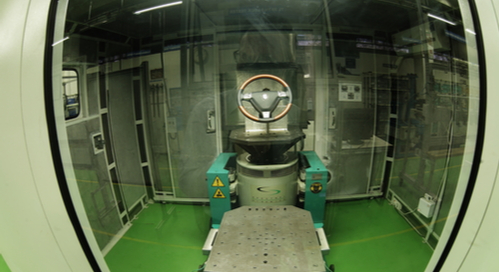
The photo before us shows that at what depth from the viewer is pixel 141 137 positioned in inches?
54.3

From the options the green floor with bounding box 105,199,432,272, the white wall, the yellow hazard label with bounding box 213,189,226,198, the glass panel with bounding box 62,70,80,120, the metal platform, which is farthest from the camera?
the yellow hazard label with bounding box 213,189,226,198

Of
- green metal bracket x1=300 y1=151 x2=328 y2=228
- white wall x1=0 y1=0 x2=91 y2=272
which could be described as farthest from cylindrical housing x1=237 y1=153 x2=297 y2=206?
white wall x1=0 y1=0 x2=91 y2=272

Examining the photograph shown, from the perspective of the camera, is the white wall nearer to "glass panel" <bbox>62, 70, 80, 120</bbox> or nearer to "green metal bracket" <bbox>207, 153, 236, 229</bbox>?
"glass panel" <bbox>62, 70, 80, 120</bbox>

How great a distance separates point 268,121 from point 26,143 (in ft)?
3.96

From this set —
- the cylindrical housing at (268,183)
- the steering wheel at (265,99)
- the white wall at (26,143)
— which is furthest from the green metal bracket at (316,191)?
the white wall at (26,143)

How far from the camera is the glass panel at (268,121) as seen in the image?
3.64 ft

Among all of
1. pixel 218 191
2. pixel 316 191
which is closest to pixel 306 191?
pixel 316 191

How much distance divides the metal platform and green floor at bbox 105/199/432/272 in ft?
0.93

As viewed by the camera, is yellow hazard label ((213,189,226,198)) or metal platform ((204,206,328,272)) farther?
yellow hazard label ((213,189,226,198))

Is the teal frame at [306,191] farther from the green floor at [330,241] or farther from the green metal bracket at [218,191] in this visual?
the green floor at [330,241]

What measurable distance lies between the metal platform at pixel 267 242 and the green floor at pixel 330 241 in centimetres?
28

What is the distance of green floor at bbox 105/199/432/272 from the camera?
4.31 feet

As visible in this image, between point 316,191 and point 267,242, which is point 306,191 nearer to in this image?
point 316,191

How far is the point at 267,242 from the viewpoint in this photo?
119 centimetres
